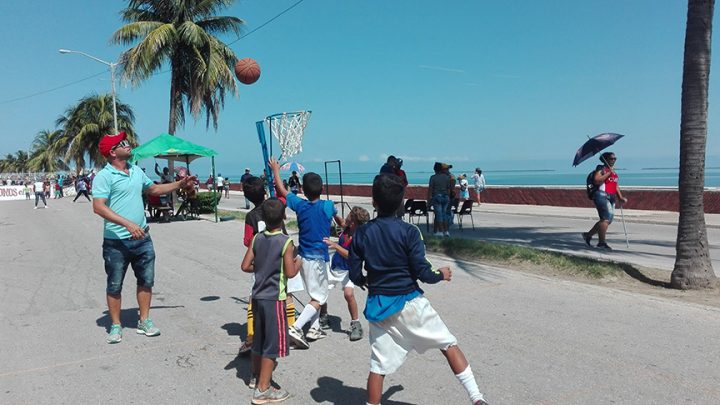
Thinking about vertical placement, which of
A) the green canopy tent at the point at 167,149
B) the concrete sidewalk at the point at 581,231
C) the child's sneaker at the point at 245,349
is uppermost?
the green canopy tent at the point at 167,149

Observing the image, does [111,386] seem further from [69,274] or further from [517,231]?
[517,231]

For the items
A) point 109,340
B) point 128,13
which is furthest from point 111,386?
point 128,13

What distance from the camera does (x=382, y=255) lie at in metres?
3.55

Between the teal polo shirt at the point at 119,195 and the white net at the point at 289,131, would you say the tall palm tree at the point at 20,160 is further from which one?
the teal polo shirt at the point at 119,195

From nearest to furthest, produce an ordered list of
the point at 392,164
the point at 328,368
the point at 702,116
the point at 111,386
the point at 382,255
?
the point at 382,255, the point at 111,386, the point at 328,368, the point at 702,116, the point at 392,164

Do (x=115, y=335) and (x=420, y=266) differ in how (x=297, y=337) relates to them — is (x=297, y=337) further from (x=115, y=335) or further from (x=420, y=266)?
(x=420, y=266)

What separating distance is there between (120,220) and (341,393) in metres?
2.53

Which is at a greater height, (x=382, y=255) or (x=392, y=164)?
(x=392, y=164)

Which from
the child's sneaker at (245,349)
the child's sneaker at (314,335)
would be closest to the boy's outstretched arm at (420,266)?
the child's sneaker at (245,349)

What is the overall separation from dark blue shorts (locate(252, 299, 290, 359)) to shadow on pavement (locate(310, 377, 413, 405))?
42 cm

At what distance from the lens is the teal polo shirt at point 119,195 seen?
5.22 m

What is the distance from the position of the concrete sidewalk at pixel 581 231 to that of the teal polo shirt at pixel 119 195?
7.39 m

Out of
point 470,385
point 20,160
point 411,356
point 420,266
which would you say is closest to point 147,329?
point 411,356

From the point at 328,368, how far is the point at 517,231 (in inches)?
410
